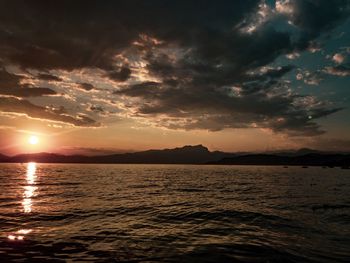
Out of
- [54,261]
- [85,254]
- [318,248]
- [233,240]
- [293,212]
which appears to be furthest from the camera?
[293,212]

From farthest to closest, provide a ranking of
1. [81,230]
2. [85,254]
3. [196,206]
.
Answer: [196,206] → [81,230] → [85,254]

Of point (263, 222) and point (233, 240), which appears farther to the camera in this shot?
point (263, 222)

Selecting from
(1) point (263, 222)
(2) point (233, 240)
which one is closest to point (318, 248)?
(2) point (233, 240)

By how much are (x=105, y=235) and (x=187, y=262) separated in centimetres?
731

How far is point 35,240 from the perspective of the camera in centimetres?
1705

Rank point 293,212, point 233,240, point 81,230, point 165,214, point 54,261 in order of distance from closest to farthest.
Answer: point 54,261 → point 233,240 → point 81,230 → point 165,214 → point 293,212

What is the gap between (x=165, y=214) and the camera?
87.8 feet

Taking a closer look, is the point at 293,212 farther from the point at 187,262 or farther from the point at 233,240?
the point at 187,262

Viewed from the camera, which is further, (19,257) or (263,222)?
(263,222)

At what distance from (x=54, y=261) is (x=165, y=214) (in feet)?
47.5

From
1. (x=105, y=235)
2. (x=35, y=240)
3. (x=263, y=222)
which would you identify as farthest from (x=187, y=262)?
(x=263, y=222)

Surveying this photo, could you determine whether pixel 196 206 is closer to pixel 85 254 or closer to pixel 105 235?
pixel 105 235

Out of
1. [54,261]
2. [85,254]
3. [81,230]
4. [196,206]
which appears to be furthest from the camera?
[196,206]

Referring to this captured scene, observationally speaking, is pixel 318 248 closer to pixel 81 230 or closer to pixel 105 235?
pixel 105 235
